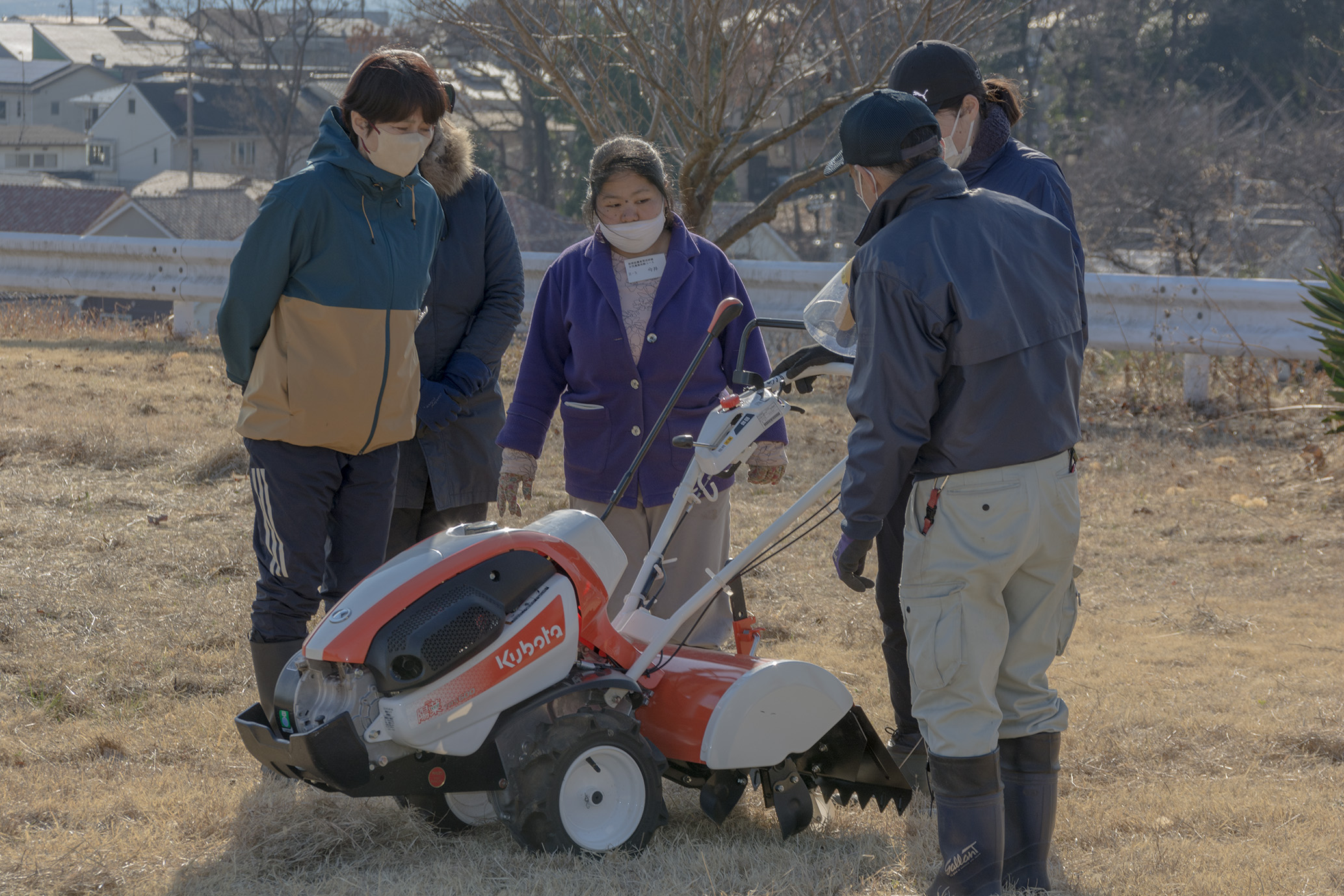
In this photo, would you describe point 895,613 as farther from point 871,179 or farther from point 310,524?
point 310,524

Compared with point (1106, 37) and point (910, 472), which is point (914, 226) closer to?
point (910, 472)

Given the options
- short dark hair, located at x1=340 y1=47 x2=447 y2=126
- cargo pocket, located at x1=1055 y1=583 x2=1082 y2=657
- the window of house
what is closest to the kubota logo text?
cargo pocket, located at x1=1055 y1=583 x2=1082 y2=657

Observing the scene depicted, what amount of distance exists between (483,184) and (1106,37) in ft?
123

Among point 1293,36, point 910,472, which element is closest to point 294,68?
point 1293,36

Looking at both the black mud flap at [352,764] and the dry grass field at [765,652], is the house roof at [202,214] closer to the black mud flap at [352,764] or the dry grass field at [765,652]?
the dry grass field at [765,652]

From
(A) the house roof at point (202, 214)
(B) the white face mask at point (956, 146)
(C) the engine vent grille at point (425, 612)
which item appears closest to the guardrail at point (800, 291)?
(B) the white face mask at point (956, 146)

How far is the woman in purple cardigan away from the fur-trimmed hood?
1.36ft

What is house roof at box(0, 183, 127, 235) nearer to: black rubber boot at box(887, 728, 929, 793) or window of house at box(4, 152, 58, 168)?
window of house at box(4, 152, 58, 168)

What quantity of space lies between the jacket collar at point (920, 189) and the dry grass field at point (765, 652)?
5.32 feet

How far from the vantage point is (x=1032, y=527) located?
294cm

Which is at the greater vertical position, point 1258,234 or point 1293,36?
point 1293,36

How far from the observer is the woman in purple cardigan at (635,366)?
403 cm

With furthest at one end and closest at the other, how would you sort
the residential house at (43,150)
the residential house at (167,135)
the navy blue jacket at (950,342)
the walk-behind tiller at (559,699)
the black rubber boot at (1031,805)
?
1. the residential house at (43,150)
2. the residential house at (167,135)
3. the black rubber boot at (1031,805)
4. the walk-behind tiller at (559,699)
5. the navy blue jacket at (950,342)

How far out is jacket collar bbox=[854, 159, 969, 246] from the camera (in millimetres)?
2932
